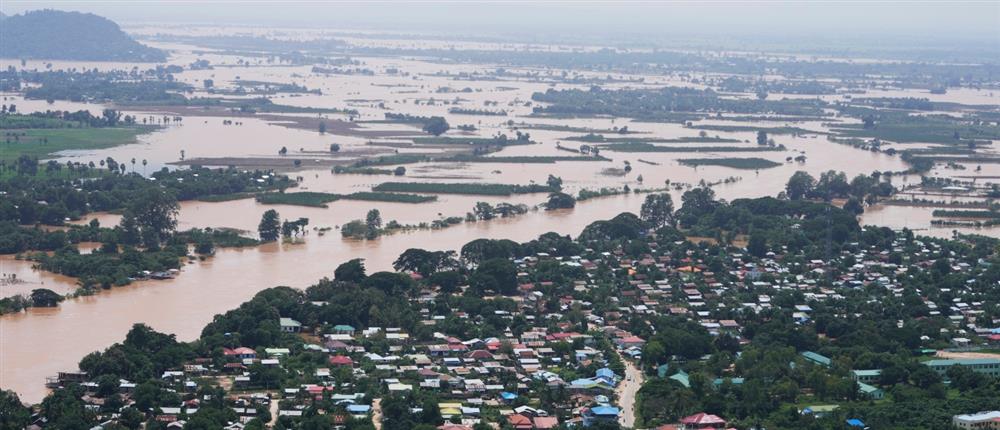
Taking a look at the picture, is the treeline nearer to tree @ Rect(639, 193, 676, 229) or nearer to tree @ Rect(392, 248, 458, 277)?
tree @ Rect(639, 193, 676, 229)

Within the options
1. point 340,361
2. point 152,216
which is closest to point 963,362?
point 340,361

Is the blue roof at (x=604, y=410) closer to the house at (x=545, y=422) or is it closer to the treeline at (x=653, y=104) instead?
the house at (x=545, y=422)

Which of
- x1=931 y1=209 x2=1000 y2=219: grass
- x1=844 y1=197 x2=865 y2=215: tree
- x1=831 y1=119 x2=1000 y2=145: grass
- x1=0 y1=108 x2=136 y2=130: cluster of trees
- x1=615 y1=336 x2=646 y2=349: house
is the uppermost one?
x1=0 y1=108 x2=136 y2=130: cluster of trees

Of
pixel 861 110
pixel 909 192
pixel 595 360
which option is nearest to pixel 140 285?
pixel 595 360

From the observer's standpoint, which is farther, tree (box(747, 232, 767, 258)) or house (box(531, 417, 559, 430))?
tree (box(747, 232, 767, 258))

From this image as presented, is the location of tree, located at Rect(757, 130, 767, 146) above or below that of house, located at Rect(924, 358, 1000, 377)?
below

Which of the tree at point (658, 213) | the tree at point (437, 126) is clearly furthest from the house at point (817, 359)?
the tree at point (437, 126)

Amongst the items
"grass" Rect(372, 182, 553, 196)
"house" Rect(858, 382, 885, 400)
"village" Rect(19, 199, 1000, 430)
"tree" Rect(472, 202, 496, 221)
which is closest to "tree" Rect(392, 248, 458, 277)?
"village" Rect(19, 199, 1000, 430)
